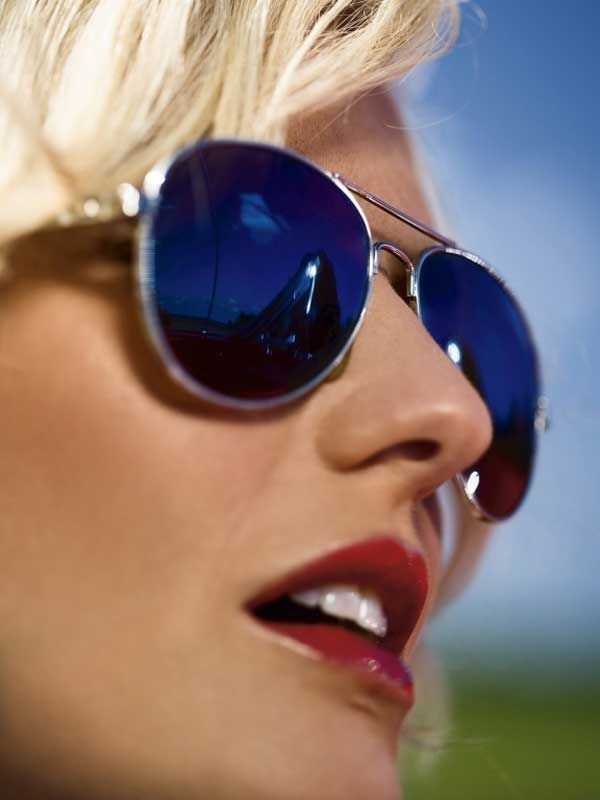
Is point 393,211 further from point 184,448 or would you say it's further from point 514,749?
point 514,749

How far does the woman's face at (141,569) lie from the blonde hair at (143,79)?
0.08m

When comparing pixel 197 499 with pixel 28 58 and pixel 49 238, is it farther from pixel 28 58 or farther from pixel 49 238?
pixel 28 58

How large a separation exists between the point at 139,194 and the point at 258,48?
0.96 feet

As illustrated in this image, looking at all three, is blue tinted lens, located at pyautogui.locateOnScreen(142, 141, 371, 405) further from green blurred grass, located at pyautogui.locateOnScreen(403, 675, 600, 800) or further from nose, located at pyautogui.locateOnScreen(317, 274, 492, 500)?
green blurred grass, located at pyautogui.locateOnScreen(403, 675, 600, 800)

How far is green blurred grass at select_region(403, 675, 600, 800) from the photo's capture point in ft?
5.13

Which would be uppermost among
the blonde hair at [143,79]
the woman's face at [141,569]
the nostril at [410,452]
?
the blonde hair at [143,79]

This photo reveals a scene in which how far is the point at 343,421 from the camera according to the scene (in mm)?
876

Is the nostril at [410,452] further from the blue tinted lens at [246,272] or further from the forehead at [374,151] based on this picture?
the forehead at [374,151]

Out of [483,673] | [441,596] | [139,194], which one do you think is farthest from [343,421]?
[483,673]

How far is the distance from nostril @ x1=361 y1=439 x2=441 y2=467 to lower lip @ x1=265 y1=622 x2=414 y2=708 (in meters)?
0.18

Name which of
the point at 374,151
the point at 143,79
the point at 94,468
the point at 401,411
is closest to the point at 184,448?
the point at 94,468

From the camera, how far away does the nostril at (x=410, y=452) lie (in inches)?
35.6

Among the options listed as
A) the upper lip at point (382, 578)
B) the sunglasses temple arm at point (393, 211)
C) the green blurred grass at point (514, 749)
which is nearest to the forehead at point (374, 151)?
the sunglasses temple arm at point (393, 211)

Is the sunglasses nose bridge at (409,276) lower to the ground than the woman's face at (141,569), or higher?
higher
